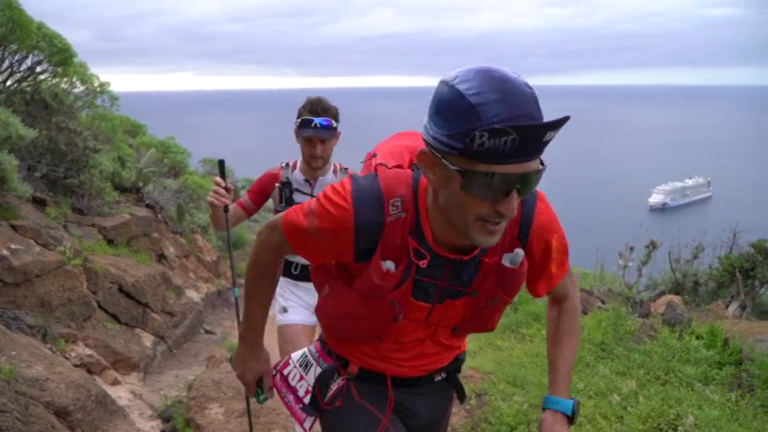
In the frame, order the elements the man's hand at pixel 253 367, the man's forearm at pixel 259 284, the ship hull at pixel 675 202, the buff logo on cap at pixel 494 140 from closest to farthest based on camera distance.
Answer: the buff logo on cap at pixel 494 140
the man's forearm at pixel 259 284
the man's hand at pixel 253 367
the ship hull at pixel 675 202

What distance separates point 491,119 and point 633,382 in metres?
4.32

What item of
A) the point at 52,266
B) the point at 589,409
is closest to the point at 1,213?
the point at 52,266

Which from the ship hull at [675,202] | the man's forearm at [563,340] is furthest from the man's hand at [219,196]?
the ship hull at [675,202]

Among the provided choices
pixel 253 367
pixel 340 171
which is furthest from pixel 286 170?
pixel 253 367

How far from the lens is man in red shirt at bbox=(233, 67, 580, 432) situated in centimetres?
216

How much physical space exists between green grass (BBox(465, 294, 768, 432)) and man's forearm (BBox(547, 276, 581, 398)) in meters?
2.59

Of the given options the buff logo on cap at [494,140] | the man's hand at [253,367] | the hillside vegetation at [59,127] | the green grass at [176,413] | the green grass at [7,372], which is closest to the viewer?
the buff logo on cap at [494,140]

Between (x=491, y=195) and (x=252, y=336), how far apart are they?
3.95 feet

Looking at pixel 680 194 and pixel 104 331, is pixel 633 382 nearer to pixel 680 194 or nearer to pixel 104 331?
pixel 104 331

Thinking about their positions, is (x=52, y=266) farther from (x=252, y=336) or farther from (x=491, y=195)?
(x=491, y=195)

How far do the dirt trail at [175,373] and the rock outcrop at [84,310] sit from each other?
12 cm

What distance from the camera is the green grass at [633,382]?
16.9 feet

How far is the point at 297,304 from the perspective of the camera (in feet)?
16.2

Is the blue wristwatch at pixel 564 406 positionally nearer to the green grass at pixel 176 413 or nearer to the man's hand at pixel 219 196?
the man's hand at pixel 219 196
